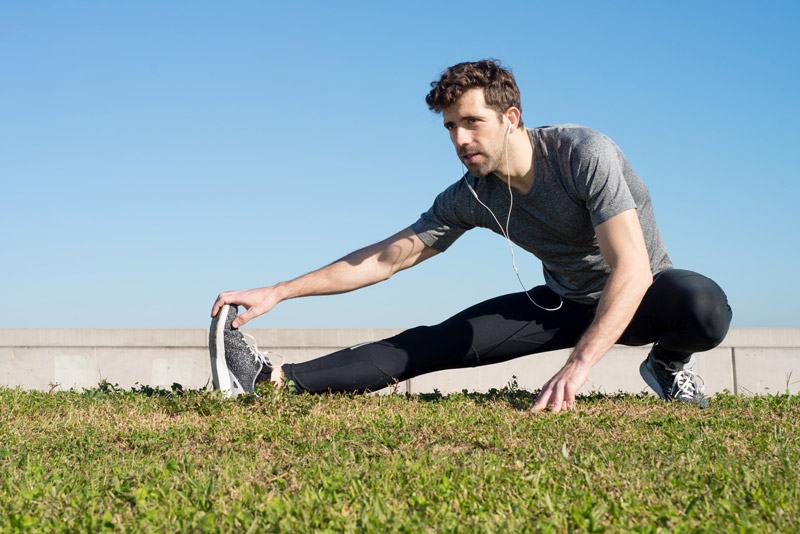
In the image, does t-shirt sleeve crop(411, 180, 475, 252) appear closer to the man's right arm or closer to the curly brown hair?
the man's right arm

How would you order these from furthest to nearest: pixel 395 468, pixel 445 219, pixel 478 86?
pixel 445 219 → pixel 478 86 → pixel 395 468

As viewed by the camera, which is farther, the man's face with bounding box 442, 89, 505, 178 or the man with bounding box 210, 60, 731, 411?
the man's face with bounding box 442, 89, 505, 178

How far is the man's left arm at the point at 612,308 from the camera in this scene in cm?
350

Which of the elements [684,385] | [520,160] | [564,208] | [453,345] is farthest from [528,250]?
[684,385]

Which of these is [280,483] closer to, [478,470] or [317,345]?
[478,470]

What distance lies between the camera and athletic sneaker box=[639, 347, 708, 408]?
4.42 meters

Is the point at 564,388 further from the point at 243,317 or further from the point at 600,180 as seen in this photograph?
the point at 243,317

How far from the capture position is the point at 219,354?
4.20m

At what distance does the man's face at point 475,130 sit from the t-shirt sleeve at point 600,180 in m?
0.47

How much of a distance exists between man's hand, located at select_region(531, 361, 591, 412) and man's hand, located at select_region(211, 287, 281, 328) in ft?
5.69

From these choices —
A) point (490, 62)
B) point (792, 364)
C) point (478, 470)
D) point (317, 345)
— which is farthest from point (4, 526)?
point (792, 364)

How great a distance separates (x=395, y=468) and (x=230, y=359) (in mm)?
1971

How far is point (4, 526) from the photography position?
2135mm

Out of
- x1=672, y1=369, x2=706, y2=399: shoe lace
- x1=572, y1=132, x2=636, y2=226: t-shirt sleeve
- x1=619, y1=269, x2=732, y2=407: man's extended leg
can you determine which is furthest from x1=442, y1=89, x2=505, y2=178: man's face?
x1=672, y1=369, x2=706, y2=399: shoe lace
